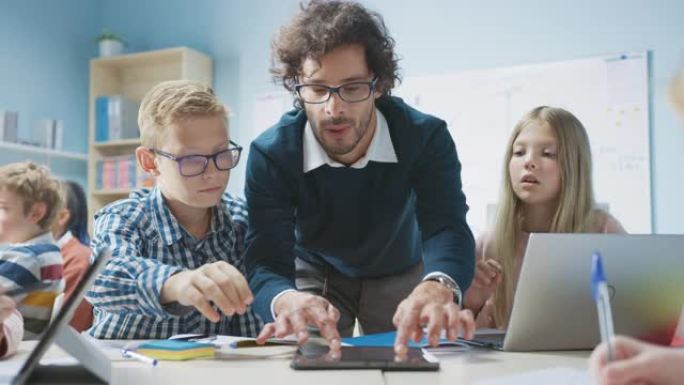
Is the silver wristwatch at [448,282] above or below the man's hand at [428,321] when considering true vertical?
above

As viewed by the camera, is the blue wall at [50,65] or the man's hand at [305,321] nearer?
the man's hand at [305,321]

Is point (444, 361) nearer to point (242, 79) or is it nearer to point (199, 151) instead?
point (199, 151)

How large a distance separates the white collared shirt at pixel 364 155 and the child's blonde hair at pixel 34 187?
1208mm

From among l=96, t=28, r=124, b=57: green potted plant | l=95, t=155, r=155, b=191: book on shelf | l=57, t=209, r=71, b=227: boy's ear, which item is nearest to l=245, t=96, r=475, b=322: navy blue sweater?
l=57, t=209, r=71, b=227: boy's ear

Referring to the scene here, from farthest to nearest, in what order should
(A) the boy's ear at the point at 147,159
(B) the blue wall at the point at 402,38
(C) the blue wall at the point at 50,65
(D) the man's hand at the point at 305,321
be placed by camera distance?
(C) the blue wall at the point at 50,65
(B) the blue wall at the point at 402,38
(A) the boy's ear at the point at 147,159
(D) the man's hand at the point at 305,321

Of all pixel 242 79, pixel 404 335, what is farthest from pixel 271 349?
pixel 242 79

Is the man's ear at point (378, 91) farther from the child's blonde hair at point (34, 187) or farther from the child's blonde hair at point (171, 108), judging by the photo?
the child's blonde hair at point (34, 187)

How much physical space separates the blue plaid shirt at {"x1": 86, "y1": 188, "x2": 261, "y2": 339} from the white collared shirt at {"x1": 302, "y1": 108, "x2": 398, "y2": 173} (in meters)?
0.25

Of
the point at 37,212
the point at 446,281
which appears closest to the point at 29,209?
the point at 37,212

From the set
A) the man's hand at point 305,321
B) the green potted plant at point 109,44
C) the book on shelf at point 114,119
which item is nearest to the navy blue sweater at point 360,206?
the man's hand at point 305,321

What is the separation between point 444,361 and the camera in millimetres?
950

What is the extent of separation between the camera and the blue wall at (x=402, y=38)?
10.8 ft

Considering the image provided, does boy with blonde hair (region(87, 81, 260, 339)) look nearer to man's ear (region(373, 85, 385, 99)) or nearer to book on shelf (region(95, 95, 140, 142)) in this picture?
man's ear (region(373, 85, 385, 99))

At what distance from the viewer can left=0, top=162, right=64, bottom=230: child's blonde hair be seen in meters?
2.25
